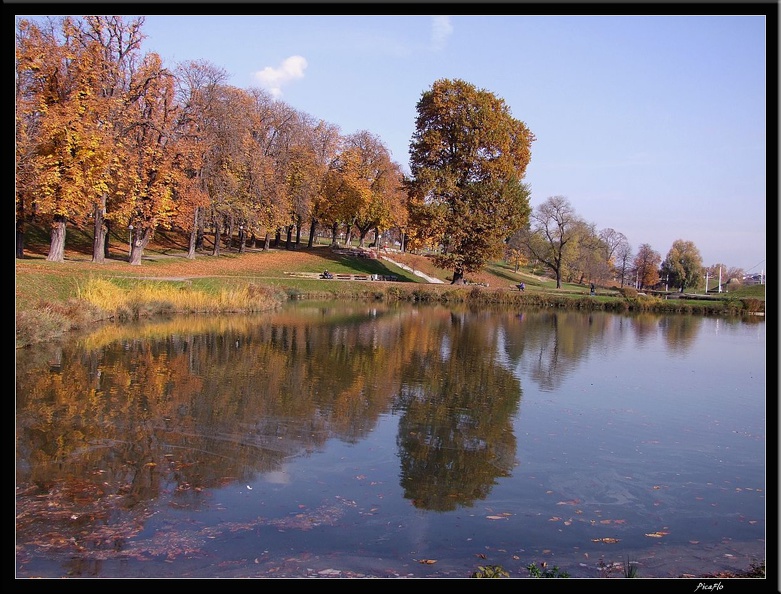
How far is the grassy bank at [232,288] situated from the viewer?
76.6 feet

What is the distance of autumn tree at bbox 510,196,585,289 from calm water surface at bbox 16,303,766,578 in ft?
147

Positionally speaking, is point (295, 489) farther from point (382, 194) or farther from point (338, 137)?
point (338, 137)

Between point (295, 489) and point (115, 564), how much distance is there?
2.79m

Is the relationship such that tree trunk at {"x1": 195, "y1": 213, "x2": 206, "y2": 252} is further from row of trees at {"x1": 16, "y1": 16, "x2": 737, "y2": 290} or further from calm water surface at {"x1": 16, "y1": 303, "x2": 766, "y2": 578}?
calm water surface at {"x1": 16, "y1": 303, "x2": 766, "y2": 578}

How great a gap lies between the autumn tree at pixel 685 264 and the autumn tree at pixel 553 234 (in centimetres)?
1325

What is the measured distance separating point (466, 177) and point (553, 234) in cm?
2100

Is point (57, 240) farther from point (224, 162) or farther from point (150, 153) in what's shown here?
point (224, 162)

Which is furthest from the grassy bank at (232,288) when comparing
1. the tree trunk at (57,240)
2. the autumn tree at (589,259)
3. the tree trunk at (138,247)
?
the autumn tree at (589,259)

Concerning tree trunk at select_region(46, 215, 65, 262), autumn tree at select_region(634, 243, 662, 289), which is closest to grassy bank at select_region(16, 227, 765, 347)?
tree trunk at select_region(46, 215, 65, 262)

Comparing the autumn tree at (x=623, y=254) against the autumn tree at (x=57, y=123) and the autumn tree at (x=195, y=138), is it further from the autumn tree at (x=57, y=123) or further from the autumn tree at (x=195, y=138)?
the autumn tree at (x=57, y=123)

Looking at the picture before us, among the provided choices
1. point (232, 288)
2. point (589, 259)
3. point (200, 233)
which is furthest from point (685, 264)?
point (232, 288)

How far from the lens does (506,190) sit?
4562 centimetres

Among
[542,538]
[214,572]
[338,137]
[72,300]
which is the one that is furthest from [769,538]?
[338,137]

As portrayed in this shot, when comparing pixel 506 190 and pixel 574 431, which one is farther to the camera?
pixel 506 190
